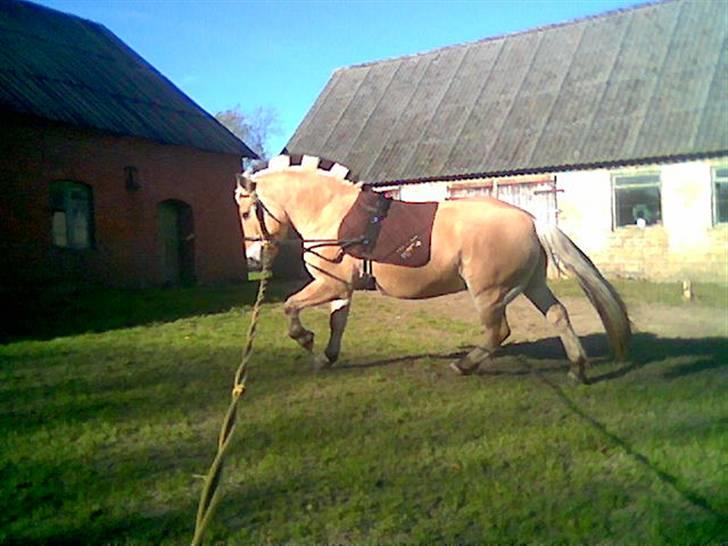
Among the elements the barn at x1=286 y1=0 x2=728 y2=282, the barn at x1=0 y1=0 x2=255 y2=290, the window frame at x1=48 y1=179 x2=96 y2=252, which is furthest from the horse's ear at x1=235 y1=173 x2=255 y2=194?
the barn at x1=286 y1=0 x2=728 y2=282

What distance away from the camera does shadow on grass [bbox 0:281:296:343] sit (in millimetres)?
11195

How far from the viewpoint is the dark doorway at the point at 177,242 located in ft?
60.6

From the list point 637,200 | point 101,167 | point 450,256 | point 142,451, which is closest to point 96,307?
point 101,167

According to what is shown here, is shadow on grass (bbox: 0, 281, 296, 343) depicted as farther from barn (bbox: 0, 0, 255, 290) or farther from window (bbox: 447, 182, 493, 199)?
window (bbox: 447, 182, 493, 199)

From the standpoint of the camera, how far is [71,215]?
1589 cm

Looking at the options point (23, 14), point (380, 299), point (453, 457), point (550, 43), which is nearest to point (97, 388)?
point (453, 457)

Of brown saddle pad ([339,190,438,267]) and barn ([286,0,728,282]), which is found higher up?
barn ([286,0,728,282])

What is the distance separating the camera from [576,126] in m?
20.1

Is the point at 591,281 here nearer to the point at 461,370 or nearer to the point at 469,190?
the point at 461,370

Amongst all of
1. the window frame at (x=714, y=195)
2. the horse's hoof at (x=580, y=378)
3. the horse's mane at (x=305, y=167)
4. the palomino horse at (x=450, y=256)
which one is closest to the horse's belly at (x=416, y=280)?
the palomino horse at (x=450, y=256)

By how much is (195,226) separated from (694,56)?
13.5 metres

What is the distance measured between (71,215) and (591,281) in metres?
12.1

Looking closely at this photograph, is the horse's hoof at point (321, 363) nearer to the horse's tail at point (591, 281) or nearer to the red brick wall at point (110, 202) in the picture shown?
the horse's tail at point (591, 281)

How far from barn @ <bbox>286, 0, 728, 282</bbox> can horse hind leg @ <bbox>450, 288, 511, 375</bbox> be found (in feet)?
37.1
